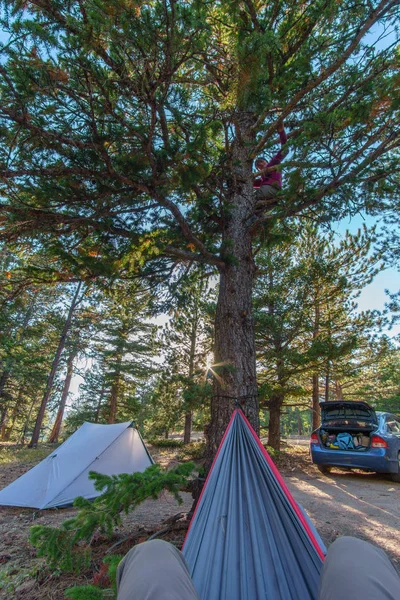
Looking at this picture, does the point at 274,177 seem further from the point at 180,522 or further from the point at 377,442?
the point at 377,442

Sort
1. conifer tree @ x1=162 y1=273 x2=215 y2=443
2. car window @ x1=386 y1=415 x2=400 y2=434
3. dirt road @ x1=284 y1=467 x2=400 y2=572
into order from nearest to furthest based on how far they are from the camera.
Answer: dirt road @ x1=284 y1=467 x2=400 y2=572, car window @ x1=386 y1=415 x2=400 y2=434, conifer tree @ x1=162 y1=273 x2=215 y2=443

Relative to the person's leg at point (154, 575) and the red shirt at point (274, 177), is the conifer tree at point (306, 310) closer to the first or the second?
the red shirt at point (274, 177)

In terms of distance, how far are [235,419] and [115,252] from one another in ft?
7.75

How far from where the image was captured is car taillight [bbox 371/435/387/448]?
17.1 ft

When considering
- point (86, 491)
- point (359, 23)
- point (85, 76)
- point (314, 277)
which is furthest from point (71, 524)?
point (314, 277)

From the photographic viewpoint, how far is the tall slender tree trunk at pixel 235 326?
9.30 feet

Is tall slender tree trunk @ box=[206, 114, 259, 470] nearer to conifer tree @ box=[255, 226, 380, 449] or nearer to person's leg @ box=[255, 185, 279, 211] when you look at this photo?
person's leg @ box=[255, 185, 279, 211]

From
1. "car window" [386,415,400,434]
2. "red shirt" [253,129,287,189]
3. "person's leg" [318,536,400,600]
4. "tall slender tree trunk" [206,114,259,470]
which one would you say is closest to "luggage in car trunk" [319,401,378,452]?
"car window" [386,415,400,434]

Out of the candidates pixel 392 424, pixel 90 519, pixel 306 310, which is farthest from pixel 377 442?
pixel 90 519

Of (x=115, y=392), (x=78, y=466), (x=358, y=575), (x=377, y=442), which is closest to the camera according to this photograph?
(x=358, y=575)

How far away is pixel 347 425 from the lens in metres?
5.84

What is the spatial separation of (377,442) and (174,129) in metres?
5.88

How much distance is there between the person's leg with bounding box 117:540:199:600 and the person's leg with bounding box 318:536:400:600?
0.40 metres

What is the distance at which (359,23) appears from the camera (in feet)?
9.04
